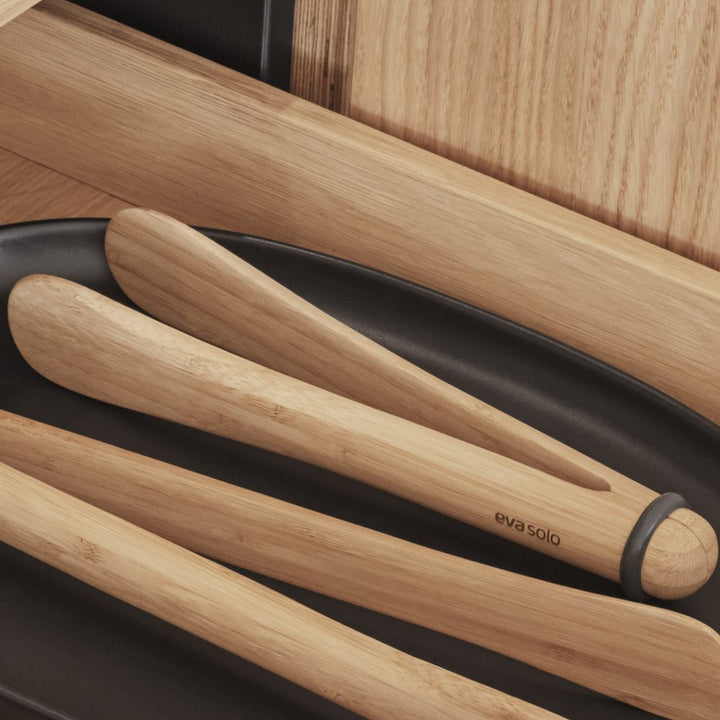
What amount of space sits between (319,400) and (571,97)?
0.15 meters

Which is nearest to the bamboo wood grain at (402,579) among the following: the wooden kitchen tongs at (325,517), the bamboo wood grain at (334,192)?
the wooden kitchen tongs at (325,517)

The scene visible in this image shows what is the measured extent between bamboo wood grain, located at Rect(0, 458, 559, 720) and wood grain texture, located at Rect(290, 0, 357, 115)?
0.72ft

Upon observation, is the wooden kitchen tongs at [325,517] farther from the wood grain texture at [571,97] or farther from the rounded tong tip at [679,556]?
the wood grain texture at [571,97]

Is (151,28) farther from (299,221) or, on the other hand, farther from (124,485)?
(124,485)

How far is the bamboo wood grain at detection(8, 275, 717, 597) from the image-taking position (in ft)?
1.22

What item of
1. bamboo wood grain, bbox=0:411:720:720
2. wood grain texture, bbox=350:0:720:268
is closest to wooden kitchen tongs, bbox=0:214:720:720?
bamboo wood grain, bbox=0:411:720:720

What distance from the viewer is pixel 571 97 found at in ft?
1.48

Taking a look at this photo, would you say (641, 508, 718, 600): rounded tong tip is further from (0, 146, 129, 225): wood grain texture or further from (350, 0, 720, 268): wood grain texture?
(0, 146, 129, 225): wood grain texture

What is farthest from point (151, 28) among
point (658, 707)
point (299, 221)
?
point (658, 707)

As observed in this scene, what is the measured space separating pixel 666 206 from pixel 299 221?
143mm

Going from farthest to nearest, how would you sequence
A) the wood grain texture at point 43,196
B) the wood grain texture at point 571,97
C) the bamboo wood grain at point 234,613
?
the wood grain texture at point 43,196 < the wood grain texture at point 571,97 < the bamboo wood grain at point 234,613

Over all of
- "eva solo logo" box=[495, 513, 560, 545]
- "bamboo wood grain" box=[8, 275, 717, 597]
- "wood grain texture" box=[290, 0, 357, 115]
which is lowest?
"eva solo logo" box=[495, 513, 560, 545]

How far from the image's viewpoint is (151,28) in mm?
540

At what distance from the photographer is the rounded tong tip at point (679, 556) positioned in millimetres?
361
